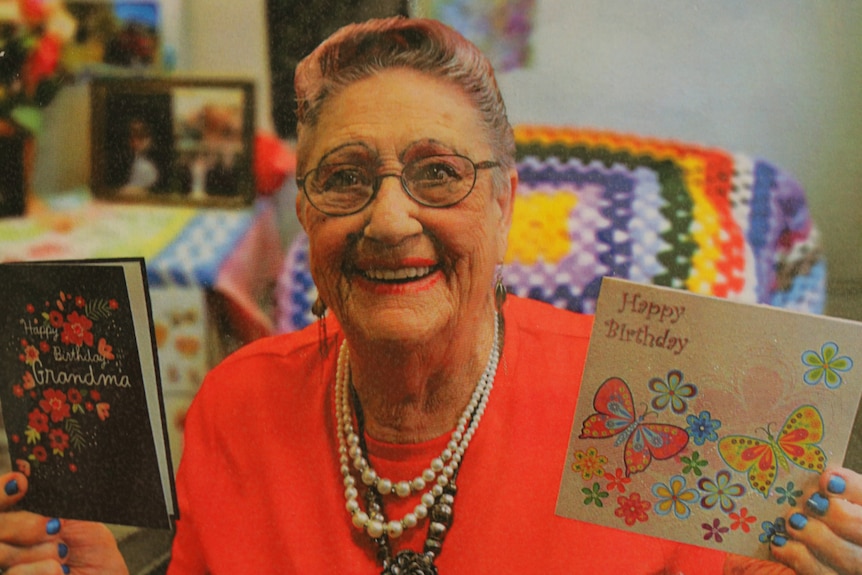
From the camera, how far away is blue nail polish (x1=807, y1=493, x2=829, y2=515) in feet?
2.86

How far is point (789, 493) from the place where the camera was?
89 cm

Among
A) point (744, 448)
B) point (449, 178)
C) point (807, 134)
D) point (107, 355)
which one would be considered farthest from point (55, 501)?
point (807, 134)

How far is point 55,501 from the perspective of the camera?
44.3 inches

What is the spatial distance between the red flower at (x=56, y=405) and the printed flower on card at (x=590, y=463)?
2.48ft

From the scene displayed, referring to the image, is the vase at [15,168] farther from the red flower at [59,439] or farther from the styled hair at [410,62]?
the styled hair at [410,62]

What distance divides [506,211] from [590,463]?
0.34m

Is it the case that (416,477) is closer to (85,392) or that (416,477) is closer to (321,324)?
(321,324)

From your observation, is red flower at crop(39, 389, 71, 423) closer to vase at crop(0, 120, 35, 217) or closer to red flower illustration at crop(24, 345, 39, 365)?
red flower illustration at crop(24, 345, 39, 365)

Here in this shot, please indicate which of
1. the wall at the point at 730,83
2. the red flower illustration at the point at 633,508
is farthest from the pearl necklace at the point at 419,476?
the wall at the point at 730,83

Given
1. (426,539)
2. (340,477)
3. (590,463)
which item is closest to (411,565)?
(426,539)

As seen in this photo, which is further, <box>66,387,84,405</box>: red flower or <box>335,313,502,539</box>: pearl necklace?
<box>66,387,84,405</box>: red flower

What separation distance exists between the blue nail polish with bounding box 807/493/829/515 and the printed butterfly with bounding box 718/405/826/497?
0.03 meters

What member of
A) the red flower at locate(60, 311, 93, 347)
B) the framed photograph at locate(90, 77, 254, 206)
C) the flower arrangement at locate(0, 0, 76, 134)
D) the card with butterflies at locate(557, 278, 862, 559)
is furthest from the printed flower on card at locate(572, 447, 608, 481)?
the flower arrangement at locate(0, 0, 76, 134)

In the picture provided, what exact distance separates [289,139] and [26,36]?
469 mm
